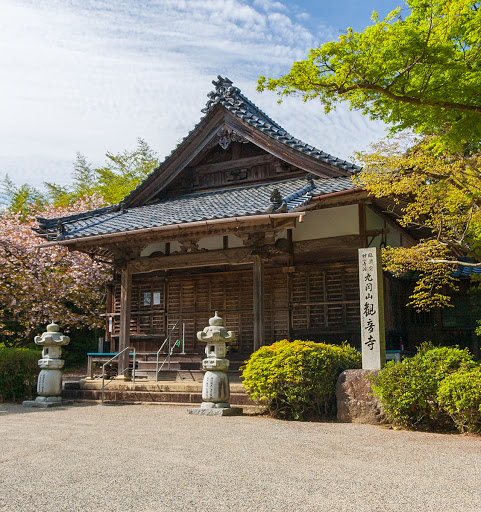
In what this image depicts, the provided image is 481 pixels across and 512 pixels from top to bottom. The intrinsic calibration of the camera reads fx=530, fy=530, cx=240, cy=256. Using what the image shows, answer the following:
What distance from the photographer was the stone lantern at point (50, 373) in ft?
36.8

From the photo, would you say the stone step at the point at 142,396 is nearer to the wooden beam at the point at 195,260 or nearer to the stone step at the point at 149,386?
the stone step at the point at 149,386

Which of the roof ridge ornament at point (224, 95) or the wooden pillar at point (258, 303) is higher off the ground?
the roof ridge ornament at point (224, 95)

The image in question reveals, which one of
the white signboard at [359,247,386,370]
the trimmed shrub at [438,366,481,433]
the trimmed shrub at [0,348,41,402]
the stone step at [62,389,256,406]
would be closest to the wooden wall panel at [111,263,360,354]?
the stone step at [62,389,256,406]

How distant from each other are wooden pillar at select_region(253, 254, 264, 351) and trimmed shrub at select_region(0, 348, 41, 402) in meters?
5.21

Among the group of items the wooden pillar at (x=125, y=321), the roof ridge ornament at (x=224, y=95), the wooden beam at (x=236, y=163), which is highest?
the roof ridge ornament at (x=224, y=95)

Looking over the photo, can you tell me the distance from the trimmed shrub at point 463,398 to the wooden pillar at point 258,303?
442cm

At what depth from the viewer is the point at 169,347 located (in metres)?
14.4

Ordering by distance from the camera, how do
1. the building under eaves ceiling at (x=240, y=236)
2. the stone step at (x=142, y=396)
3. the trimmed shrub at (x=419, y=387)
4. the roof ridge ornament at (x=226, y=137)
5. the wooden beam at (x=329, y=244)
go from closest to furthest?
the trimmed shrub at (x=419, y=387), the stone step at (x=142, y=396), the building under eaves ceiling at (x=240, y=236), the wooden beam at (x=329, y=244), the roof ridge ornament at (x=226, y=137)

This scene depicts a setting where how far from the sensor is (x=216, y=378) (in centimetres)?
956

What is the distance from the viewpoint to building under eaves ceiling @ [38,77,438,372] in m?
11.6

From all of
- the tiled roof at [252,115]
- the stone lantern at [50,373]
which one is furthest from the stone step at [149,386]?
the tiled roof at [252,115]

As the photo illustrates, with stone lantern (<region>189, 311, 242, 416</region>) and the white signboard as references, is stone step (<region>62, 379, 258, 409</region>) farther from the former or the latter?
the white signboard

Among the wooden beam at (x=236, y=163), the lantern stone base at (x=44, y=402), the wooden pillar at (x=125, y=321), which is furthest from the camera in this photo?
the wooden beam at (x=236, y=163)

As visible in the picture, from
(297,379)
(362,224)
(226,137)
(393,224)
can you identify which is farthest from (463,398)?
(226,137)
